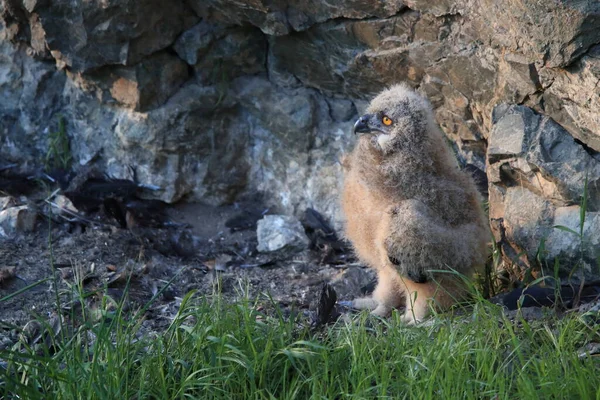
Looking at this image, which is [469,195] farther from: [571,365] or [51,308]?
[51,308]

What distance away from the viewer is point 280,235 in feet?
19.2

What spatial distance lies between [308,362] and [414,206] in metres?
1.19

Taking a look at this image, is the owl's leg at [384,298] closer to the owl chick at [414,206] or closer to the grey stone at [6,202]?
the owl chick at [414,206]

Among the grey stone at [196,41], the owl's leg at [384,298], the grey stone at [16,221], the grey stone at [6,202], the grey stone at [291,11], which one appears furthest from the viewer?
the grey stone at [196,41]

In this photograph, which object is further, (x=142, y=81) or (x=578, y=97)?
(x=142, y=81)

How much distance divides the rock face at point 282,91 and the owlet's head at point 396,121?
520 mm

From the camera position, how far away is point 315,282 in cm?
533

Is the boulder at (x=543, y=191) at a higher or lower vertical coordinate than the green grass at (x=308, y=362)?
higher

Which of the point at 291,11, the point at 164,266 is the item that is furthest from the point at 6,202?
the point at 291,11

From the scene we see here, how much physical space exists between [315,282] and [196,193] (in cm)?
151

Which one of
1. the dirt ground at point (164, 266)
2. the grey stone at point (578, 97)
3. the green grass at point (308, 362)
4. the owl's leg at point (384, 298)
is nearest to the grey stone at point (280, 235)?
the dirt ground at point (164, 266)

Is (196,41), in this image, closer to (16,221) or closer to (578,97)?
(16,221)

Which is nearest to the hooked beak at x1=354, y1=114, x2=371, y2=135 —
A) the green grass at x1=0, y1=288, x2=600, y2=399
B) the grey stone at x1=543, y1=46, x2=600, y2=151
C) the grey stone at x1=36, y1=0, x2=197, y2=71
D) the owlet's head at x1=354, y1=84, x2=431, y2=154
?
the owlet's head at x1=354, y1=84, x2=431, y2=154

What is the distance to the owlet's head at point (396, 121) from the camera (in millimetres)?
4461
